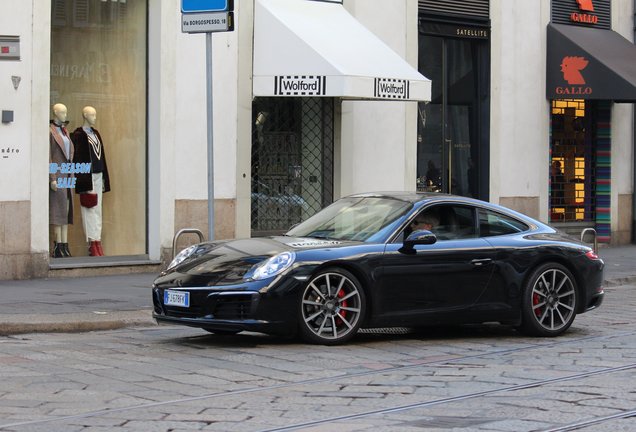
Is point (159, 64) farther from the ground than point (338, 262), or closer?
farther from the ground

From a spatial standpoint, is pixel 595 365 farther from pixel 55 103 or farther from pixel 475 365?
pixel 55 103

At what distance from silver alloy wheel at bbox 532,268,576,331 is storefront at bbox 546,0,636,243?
36.7ft

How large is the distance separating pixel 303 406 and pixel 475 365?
2332mm

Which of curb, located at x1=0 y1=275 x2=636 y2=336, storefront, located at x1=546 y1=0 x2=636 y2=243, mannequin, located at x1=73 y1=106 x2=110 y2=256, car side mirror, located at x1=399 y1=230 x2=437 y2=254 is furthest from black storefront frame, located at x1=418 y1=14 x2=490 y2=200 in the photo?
car side mirror, located at x1=399 y1=230 x2=437 y2=254

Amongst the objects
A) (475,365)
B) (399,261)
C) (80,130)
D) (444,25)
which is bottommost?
(475,365)

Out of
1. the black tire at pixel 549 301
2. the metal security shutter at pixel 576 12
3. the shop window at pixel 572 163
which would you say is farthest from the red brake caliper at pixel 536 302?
the metal security shutter at pixel 576 12

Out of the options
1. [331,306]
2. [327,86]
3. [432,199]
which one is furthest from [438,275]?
[327,86]

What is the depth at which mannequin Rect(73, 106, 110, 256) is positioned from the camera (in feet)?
57.7

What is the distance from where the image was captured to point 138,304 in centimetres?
1347

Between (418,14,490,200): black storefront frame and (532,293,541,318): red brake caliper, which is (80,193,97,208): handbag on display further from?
(532,293,541,318): red brake caliper

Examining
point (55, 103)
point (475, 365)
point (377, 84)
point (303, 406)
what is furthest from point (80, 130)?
point (303, 406)

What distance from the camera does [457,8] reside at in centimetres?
2186

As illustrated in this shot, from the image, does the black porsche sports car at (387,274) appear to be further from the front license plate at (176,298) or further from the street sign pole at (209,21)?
the street sign pole at (209,21)

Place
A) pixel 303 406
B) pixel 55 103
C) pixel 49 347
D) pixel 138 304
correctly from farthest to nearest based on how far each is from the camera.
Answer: pixel 55 103
pixel 138 304
pixel 49 347
pixel 303 406
